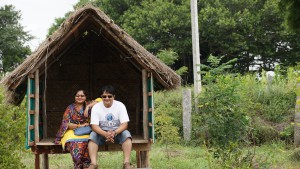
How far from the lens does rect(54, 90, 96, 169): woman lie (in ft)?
19.9

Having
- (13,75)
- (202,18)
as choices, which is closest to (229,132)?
(13,75)

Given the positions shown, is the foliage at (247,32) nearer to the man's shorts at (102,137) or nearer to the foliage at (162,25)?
the foliage at (162,25)

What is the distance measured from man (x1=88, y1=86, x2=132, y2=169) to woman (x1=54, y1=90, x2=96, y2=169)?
231 mm

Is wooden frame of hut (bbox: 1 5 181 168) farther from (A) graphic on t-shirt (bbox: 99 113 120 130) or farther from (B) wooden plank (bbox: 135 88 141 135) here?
(A) graphic on t-shirt (bbox: 99 113 120 130)

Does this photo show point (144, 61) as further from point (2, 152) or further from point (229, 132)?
point (229, 132)

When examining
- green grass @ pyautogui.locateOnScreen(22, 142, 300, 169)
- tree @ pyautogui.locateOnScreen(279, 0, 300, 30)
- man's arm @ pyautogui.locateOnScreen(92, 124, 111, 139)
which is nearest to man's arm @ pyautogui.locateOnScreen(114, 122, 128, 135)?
man's arm @ pyautogui.locateOnScreen(92, 124, 111, 139)

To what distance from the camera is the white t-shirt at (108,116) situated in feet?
20.5

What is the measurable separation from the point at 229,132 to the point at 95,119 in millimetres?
3705

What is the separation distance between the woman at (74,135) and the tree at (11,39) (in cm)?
1886

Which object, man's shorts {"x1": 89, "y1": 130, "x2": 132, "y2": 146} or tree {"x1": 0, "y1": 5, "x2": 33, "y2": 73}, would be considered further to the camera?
tree {"x1": 0, "y1": 5, "x2": 33, "y2": 73}

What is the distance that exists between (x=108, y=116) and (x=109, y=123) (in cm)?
11

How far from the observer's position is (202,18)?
20109 mm

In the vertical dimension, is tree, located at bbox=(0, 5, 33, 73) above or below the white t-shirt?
above

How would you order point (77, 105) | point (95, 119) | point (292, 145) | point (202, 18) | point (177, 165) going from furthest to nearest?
point (202, 18) → point (292, 145) → point (177, 165) → point (77, 105) → point (95, 119)
